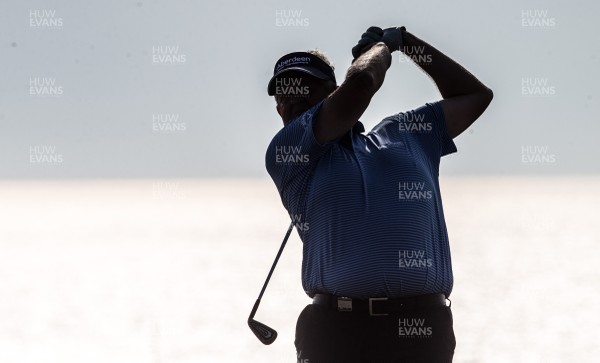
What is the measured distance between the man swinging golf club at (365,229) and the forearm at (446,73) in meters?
0.29

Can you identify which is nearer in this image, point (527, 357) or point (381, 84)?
point (381, 84)

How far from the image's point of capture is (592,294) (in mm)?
20562

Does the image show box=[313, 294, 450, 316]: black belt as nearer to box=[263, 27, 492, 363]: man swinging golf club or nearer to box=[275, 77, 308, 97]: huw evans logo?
box=[263, 27, 492, 363]: man swinging golf club

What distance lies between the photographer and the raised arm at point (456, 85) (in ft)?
15.9

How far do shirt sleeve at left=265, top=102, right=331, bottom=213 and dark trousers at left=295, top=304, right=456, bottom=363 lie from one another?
456mm

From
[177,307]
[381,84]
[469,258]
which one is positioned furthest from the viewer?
[469,258]

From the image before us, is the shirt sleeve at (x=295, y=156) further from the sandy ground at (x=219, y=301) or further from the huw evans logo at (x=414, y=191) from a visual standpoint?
the sandy ground at (x=219, y=301)

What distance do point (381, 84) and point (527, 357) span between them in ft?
29.8

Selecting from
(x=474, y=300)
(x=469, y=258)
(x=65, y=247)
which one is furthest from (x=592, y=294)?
(x=65, y=247)

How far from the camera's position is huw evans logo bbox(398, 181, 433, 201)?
4414 millimetres

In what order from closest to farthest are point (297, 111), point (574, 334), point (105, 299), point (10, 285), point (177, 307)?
point (297, 111) < point (574, 334) < point (177, 307) < point (105, 299) < point (10, 285)

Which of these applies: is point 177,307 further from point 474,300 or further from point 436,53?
point 436,53

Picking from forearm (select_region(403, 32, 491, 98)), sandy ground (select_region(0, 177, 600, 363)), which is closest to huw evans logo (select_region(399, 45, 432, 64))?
forearm (select_region(403, 32, 491, 98))

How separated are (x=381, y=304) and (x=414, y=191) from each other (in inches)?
16.4
